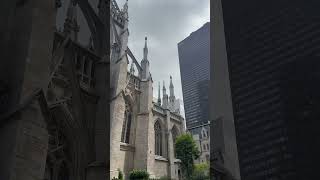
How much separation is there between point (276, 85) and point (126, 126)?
14.0 meters

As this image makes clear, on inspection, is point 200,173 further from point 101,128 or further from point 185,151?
point 101,128

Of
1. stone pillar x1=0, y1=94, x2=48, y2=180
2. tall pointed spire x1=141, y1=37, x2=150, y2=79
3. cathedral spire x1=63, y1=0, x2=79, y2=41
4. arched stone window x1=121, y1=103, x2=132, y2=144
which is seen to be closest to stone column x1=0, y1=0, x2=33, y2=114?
stone pillar x1=0, y1=94, x2=48, y2=180

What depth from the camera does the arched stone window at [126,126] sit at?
28797 millimetres

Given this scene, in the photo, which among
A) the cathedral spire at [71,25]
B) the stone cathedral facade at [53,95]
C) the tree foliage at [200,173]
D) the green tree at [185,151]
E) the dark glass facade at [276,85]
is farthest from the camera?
the green tree at [185,151]

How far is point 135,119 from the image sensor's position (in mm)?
30188

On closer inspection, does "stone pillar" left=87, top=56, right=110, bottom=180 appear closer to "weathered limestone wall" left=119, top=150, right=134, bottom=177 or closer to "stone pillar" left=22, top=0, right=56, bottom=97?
"stone pillar" left=22, top=0, right=56, bottom=97

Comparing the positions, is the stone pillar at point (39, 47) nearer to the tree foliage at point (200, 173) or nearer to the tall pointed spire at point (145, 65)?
the tall pointed spire at point (145, 65)

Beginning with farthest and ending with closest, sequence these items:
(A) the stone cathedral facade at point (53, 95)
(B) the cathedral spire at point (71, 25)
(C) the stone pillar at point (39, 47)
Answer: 1. (B) the cathedral spire at point (71, 25)
2. (C) the stone pillar at point (39, 47)
3. (A) the stone cathedral facade at point (53, 95)

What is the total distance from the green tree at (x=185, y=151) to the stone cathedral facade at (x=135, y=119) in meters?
0.90

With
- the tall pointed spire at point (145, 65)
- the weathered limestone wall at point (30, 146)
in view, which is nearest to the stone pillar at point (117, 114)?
the tall pointed spire at point (145, 65)

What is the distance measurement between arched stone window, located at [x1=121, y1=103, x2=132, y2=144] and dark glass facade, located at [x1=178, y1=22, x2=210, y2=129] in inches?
1427

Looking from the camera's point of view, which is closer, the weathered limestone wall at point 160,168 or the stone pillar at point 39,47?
the stone pillar at point 39,47

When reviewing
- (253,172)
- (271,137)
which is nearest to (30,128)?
(253,172)

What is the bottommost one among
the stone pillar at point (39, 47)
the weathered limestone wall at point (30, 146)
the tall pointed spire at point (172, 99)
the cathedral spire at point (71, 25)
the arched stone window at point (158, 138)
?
the weathered limestone wall at point (30, 146)
